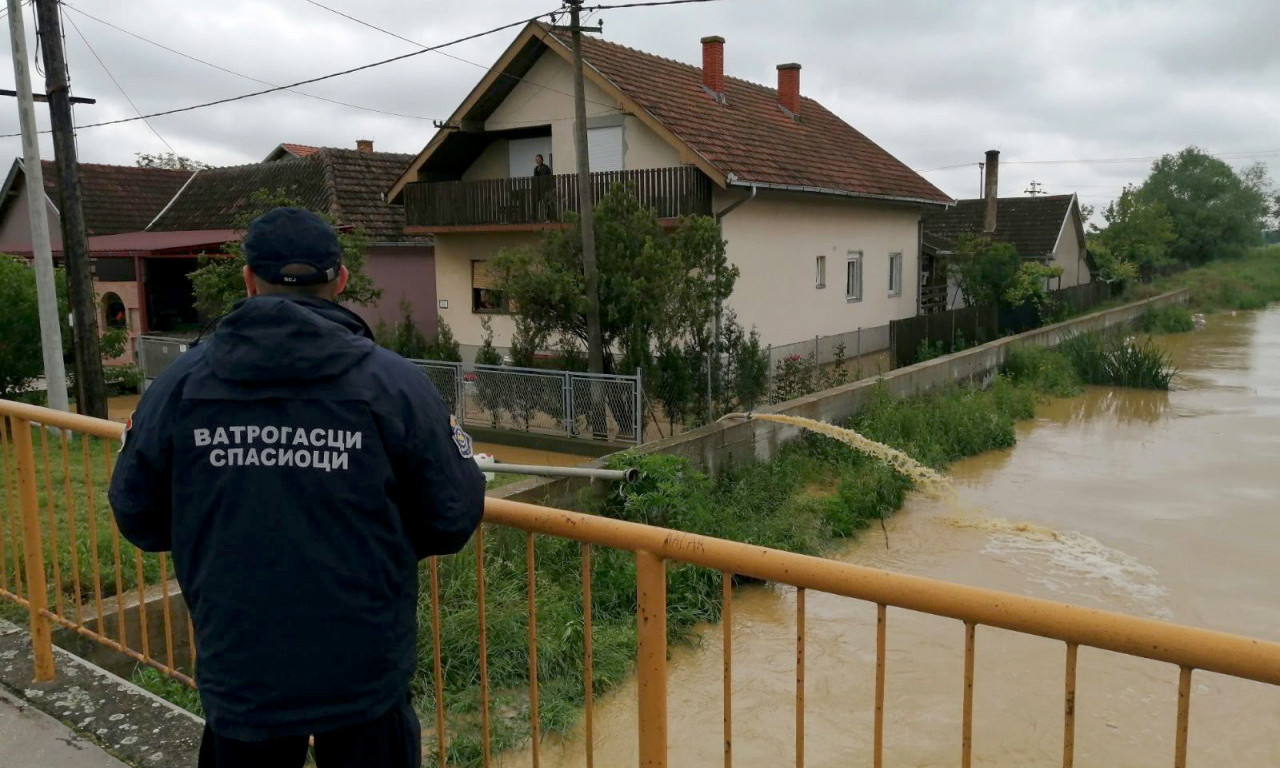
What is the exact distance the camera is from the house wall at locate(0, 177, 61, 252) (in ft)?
88.5

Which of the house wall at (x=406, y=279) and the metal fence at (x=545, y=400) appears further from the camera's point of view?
the house wall at (x=406, y=279)


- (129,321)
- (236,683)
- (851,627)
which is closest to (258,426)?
(236,683)

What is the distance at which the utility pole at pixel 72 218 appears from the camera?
11.0 metres

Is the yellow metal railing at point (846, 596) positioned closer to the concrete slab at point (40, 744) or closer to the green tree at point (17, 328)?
the concrete slab at point (40, 744)

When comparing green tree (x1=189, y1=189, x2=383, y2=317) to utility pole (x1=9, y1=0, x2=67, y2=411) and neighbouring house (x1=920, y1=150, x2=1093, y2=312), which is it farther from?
neighbouring house (x1=920, y1=150, x2=1093, y2=312)

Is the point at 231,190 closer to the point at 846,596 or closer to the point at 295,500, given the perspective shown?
the point at 295,500

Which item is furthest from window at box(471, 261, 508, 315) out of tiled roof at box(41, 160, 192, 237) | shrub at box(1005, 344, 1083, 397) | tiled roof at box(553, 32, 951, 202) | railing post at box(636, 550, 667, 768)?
railing post at box(636, 550, 667, 768)

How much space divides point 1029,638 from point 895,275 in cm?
1829

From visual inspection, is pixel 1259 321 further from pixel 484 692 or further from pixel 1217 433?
pixel 484 692

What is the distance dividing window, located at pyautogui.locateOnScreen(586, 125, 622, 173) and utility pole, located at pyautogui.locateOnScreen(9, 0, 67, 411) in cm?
902

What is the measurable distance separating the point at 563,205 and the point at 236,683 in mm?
15777

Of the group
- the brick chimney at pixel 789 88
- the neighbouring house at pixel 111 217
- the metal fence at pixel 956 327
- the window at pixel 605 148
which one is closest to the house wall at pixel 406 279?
the neighbouring house at pixel 111 217

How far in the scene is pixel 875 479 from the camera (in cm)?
988

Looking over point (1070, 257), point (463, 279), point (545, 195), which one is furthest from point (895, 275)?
point (1070, 257)
